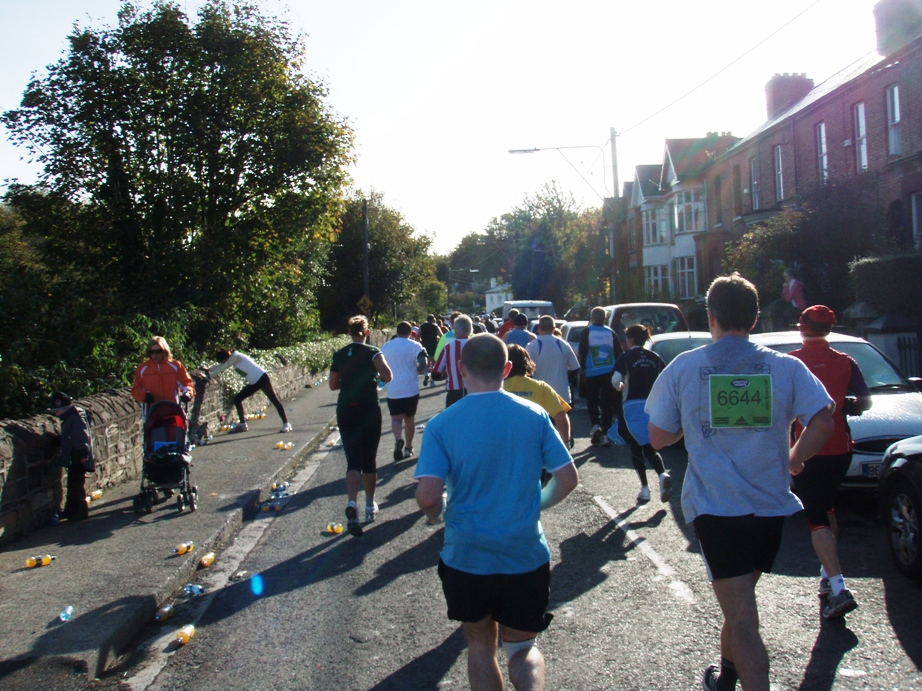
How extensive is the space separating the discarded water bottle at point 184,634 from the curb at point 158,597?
31 centimetres

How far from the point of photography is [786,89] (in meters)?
34.9

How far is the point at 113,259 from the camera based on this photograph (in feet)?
59.1

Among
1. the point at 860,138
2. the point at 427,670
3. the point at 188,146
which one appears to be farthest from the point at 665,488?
the point at 860,138

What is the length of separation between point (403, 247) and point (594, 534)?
131 feet

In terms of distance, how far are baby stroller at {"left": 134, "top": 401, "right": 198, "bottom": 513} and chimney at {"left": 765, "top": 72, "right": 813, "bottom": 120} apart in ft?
105

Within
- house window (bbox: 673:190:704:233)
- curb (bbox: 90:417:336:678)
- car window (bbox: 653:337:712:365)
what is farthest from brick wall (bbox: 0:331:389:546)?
house window (bbox: 673:190:704:233)

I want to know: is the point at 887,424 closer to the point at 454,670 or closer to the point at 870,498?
the point at 870,498

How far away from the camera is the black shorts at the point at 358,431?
24.8ft

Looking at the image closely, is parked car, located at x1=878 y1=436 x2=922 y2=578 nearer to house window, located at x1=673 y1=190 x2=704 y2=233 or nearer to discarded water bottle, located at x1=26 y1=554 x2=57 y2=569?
discarded water bottle, located at x1=26 y1=554 x2=57 y2=569

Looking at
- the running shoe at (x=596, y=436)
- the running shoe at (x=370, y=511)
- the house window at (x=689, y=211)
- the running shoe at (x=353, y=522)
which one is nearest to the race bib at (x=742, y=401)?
the running shoe at (x=353, y=522)

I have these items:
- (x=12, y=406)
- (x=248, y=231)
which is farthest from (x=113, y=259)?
(x=12, y=406)

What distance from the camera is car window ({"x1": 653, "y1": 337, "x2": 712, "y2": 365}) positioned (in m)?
11.9

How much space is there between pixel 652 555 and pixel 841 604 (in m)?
1.80

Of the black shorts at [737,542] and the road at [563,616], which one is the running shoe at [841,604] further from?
the black shorts at [737,542]
